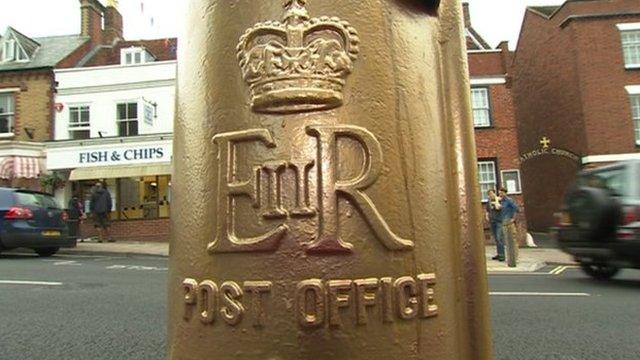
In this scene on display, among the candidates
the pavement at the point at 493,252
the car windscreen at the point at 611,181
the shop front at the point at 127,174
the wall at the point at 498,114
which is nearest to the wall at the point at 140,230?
the shop front at the point at 127,174

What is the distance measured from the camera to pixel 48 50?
2225cm

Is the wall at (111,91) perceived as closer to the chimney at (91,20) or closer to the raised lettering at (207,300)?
the chimney at (91,20)

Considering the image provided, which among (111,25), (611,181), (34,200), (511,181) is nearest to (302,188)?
(611,181)

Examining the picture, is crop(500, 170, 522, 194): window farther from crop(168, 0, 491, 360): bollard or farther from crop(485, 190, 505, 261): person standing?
crop(168, 0, 491, 360): bollard

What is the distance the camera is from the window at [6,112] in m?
20.2

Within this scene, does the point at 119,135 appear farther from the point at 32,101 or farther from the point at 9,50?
the point at 9,50

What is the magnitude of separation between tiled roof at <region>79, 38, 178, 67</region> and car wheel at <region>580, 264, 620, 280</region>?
18052 millimetres

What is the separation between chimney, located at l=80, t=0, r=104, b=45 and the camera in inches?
904

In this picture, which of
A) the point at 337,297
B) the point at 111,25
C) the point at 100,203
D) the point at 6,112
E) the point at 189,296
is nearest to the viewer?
the point at 337,297

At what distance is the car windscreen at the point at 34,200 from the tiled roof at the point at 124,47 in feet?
35.3

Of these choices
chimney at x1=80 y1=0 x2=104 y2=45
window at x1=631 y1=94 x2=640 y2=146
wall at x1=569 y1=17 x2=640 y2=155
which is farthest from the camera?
chimney at x1=80 y1=0 x2=104 y2=45

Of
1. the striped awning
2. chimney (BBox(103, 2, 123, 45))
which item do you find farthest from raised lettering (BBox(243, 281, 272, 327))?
chimney (BBox(103, 2, 123, 45))

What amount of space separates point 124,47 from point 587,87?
1815 centimetres

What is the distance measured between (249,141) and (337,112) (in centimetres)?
17
